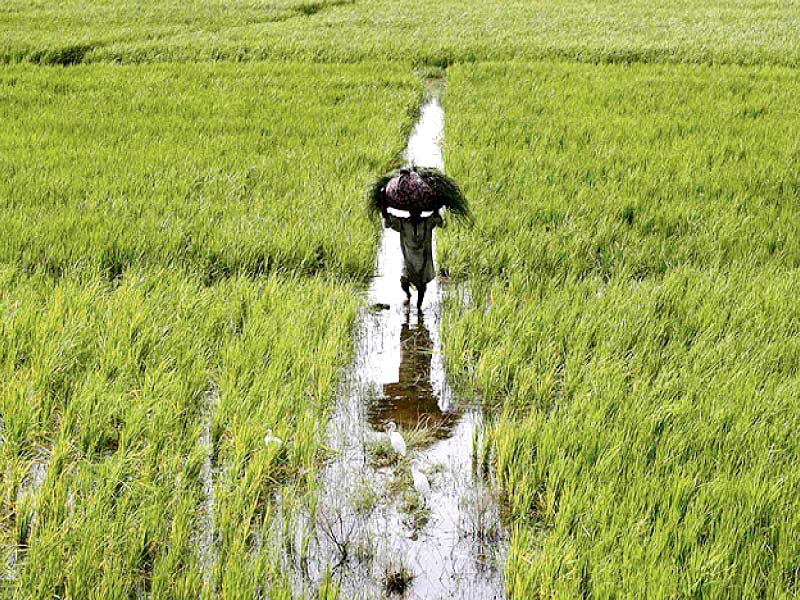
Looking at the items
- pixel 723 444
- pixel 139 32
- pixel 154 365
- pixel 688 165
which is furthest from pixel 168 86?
pixel 723 444

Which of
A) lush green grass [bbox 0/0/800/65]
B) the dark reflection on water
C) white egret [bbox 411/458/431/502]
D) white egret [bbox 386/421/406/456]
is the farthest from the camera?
lush green grass [bbox 0/0/800/65]

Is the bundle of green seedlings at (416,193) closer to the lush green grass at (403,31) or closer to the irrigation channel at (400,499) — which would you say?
the irrigation channel at (400,499)

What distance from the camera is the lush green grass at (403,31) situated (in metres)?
10.3

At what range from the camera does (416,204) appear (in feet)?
9.43

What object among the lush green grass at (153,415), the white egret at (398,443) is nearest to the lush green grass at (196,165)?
the lush green grass at (153,415)

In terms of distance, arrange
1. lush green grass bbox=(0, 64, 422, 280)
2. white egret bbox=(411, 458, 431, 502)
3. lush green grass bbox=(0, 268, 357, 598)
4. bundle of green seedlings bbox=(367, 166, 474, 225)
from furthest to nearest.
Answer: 1. lush green grass bbox=(0, 64, 422, 280)
2. bundle of green seedlings bbox=(367, 166, 474, 225)
3. white egret bbox=(411, 458, 431, 502)
4. lush green grass bbox=(0, 268, 357, 598)

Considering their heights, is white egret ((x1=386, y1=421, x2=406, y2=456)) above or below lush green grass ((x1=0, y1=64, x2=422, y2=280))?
below

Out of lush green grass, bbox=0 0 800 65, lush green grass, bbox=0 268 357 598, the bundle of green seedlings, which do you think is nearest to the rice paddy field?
lush green grass, bbox=0 268 357 598

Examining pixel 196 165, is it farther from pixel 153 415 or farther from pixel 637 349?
pixel 637 349

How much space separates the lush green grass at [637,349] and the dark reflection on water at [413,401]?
15 cm

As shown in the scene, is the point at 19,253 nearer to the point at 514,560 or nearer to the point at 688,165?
the point at 514,560

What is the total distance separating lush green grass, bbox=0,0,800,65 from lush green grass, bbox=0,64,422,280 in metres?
1.76

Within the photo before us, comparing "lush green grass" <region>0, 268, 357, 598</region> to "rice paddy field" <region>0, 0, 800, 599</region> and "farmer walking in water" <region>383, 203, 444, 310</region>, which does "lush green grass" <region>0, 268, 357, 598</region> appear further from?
"farmer walking in water" <region>383, 203, 444, 310</region>

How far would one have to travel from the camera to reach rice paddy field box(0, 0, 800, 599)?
188 centimetres
